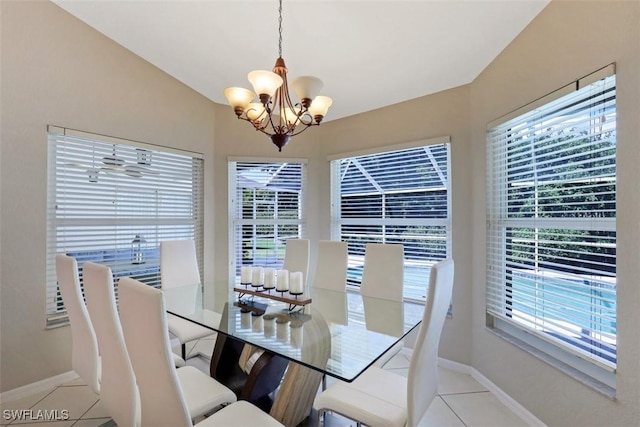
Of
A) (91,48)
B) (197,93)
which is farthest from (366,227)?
(91,48)

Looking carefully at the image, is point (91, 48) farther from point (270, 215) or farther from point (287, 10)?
point (270, 215)

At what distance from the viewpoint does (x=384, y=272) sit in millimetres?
2625

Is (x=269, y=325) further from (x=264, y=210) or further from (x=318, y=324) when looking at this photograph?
(x=264, y=210)

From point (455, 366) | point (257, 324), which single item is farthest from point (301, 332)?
point (455, 366)

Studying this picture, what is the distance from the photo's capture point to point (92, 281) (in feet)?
4.62

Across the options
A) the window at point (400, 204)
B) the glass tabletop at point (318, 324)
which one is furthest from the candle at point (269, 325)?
the window at point (400, 204)

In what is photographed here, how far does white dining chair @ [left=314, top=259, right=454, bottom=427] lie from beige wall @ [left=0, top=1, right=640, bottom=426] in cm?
90

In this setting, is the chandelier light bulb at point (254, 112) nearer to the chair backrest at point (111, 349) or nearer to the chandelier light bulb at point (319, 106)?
the chandelier light bulb at point (319, 106)

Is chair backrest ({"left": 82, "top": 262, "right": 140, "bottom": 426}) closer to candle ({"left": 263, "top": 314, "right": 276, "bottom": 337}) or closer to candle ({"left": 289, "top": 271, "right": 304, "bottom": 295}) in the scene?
candle ({"left": 263, "top": 314, "right": 276, "bottom": 337})

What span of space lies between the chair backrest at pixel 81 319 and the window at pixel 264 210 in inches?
79.7

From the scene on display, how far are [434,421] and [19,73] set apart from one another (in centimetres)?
396

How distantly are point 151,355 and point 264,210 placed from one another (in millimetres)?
2751

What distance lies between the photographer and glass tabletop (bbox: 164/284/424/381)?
1.48 metres

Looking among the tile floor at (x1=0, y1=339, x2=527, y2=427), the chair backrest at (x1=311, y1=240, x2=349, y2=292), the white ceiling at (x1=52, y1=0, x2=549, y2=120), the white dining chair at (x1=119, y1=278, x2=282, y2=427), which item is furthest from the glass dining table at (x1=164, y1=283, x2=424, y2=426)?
the white ceiling at (x1=52, y1=0, x2=549, y2=120)
